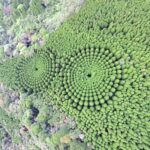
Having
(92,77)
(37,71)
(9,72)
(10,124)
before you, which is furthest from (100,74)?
(10,124)

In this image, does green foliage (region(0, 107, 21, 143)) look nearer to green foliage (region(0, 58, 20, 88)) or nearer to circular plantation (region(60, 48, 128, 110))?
green foliage (region(0, 58, 20, 88))

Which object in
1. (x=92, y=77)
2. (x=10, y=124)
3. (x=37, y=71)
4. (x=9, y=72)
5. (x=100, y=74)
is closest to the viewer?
(x=100, y=74)

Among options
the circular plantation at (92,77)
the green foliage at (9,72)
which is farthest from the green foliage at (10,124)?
the circular plantation at (92,77)

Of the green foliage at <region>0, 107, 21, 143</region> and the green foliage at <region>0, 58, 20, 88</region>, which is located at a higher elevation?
the green foliage at <region>0, 58, 20, 88</region>

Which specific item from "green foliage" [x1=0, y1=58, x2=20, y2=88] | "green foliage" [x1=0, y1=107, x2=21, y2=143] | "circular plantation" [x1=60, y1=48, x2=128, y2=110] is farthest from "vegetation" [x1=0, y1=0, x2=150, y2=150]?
"green foliage" [x1=0, y1=107, x2=21, y2=143]

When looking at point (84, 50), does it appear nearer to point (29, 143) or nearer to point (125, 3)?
point (125, 3)

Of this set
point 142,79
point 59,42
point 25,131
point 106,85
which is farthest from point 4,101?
point 142,79

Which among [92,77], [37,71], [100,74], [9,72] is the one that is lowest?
[9,72]

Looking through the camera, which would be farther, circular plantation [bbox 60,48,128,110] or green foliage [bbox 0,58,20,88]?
green foliage [bbox 0,58,20,88]

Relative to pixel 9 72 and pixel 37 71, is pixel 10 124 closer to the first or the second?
pixel 9 72
